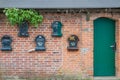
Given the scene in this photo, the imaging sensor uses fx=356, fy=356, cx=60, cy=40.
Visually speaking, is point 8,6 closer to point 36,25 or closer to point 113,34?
point 36,25

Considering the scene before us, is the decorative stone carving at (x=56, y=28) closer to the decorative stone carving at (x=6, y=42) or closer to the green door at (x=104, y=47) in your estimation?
the green door at (x=104, y=47)

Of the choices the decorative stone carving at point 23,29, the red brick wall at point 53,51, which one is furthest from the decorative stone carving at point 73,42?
the decorative stone carving at point 23,29

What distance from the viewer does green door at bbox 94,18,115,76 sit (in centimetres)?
1329

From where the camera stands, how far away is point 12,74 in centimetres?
1294

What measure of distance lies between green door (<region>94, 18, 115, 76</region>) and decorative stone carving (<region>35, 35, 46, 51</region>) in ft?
6.47

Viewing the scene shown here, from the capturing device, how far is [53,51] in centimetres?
1296

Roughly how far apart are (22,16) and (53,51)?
1.71 m

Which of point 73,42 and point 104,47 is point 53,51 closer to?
point 73,42

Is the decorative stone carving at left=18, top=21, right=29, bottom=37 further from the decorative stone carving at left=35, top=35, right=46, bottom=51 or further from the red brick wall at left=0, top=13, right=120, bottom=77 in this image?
the decorative stone carving at left=35, top=35, right=46, bottom=51

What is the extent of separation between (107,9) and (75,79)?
9.07ft

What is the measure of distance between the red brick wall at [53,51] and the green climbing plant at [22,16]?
1.07ft

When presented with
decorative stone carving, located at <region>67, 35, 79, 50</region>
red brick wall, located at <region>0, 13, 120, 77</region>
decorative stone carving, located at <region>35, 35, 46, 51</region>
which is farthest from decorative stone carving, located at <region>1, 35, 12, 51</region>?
decorative stone carving, located at <region>67, 35, 79, 50</region>

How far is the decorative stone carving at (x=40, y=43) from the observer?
12.8m

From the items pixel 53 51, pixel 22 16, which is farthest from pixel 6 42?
pixel 53 51
